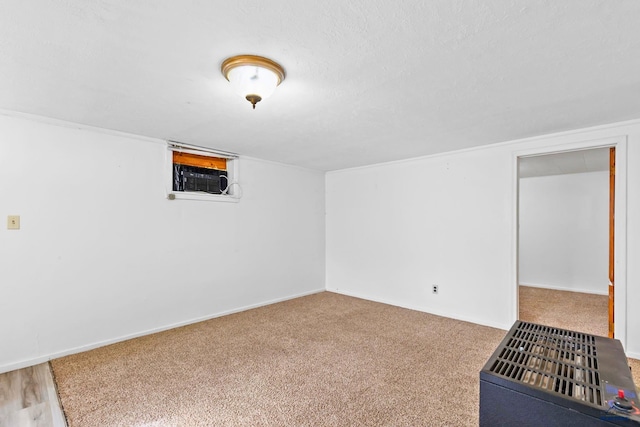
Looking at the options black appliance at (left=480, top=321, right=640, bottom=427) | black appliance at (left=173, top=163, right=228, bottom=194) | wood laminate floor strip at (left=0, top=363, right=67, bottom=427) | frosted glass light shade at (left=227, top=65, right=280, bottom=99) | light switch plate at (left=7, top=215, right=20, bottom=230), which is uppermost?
frosted glass light shade at (left=227, top=65, right=280, bottom=99)

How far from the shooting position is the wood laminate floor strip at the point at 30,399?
1.86 m

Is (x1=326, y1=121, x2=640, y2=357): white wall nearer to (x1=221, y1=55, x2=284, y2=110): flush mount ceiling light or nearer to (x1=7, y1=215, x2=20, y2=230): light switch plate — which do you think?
(x1=221, y1=55, x2=284, y2=110): flush mount ceiling light

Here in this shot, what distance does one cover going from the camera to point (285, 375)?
7.79ft

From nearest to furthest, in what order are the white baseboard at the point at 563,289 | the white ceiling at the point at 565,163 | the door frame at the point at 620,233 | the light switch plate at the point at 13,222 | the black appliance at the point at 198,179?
the light switch plate at the point at 13,222, the door frame at the point at 620,233, the black appliance at the point at 198,179, the white ceiling at the point at 565,163, the white baseboard at the point at 563,289

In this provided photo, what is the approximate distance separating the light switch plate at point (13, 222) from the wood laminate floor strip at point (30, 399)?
1.13 meters

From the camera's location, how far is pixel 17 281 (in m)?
2.56

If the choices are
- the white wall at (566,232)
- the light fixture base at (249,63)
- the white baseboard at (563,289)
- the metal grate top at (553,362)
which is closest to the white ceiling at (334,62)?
the light fixture base at (249,63)

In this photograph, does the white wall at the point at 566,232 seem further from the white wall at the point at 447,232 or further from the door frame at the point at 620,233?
the door frame at the point at 620,233

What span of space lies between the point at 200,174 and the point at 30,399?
2.44m

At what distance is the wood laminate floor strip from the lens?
186 centimetres

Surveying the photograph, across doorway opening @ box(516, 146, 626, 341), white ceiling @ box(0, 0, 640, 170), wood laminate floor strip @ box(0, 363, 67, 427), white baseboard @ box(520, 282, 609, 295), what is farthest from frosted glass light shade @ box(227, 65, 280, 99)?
white baseboard @ box(520, 282, 609, 295)

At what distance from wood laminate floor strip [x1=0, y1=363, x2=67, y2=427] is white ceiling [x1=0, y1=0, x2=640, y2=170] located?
2.05 metres

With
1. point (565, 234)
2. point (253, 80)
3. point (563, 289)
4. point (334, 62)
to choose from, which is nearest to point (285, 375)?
point (253, 80)

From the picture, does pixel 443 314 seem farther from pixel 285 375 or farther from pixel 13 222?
pixel 13 222
